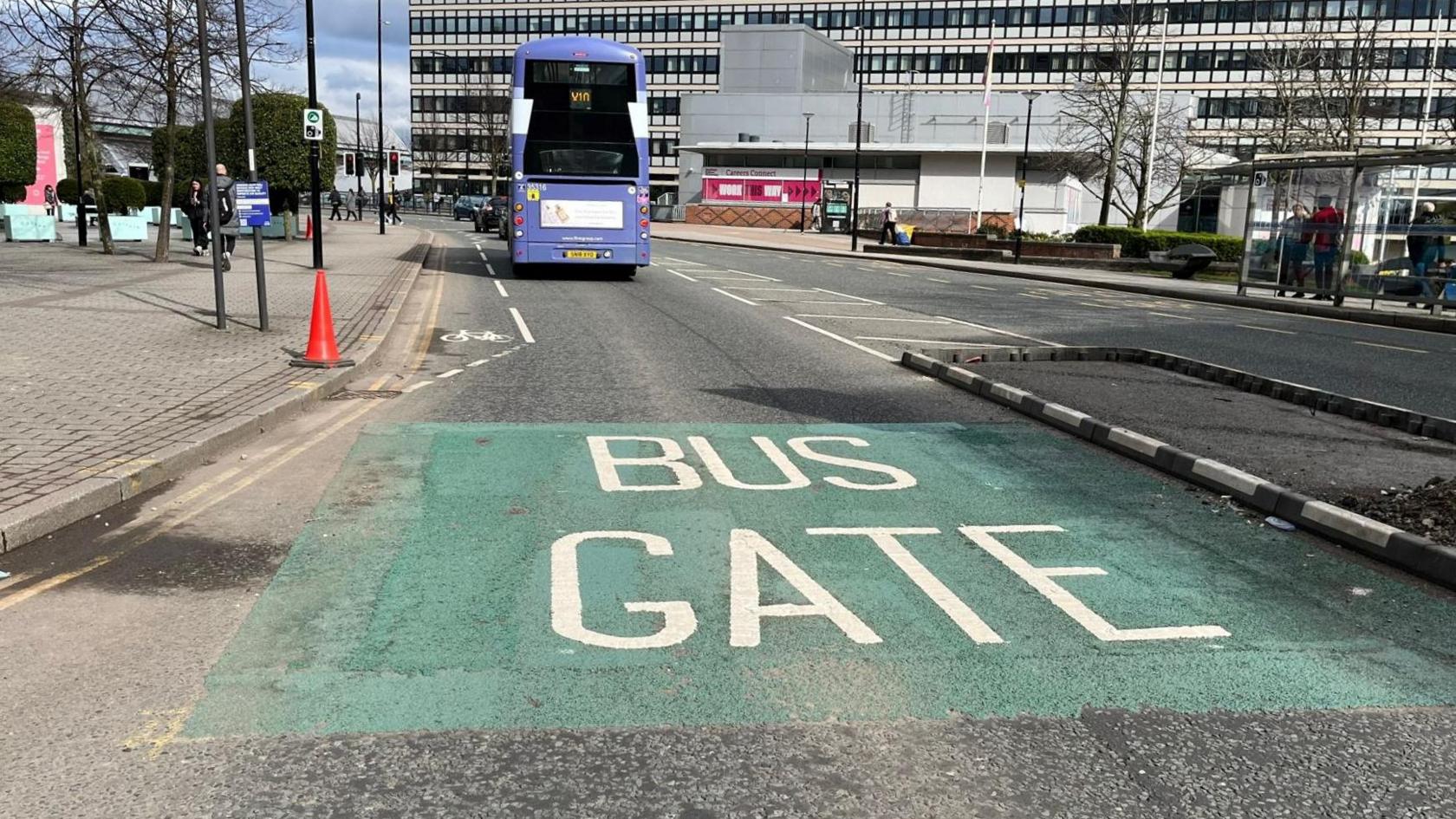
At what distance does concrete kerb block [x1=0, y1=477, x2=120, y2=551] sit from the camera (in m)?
5.08

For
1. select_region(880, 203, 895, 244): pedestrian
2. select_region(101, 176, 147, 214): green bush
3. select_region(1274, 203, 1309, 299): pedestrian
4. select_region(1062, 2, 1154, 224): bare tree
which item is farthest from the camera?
select_region(1062, 2, 1154, 224): bare tree

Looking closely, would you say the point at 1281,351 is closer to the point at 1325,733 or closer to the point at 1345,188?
the point at 1345,188

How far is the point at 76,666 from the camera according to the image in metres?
3.83

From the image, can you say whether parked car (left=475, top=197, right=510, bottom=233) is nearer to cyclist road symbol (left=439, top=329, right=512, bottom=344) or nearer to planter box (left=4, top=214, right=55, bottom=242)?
planter box (left=4, top=214, right=55, bottom=242)

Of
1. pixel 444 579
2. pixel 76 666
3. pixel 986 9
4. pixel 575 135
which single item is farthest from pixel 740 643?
pixel 986 9

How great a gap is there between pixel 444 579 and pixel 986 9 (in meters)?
99.2

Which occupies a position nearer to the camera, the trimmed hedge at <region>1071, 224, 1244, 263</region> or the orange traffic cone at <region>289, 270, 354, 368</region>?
the orange traffic cone at <region>289, 270, 354, 368</region>

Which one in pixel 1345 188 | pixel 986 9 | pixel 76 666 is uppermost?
pixel 986 9

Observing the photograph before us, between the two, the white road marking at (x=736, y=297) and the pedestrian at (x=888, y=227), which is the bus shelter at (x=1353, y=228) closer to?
the white road marking at (x=736, y=297)

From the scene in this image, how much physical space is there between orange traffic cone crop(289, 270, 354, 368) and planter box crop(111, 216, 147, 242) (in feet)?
78.0

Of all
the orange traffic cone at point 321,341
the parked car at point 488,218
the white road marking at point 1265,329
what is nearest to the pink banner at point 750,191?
the parked car at point 488,218

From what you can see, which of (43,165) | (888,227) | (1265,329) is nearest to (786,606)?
(1265,329)

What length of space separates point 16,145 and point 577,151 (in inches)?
1334

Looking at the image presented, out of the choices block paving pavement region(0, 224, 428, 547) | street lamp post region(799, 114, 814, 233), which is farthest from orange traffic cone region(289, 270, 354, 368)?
street lamp post region(799, 114, 814, 233)
